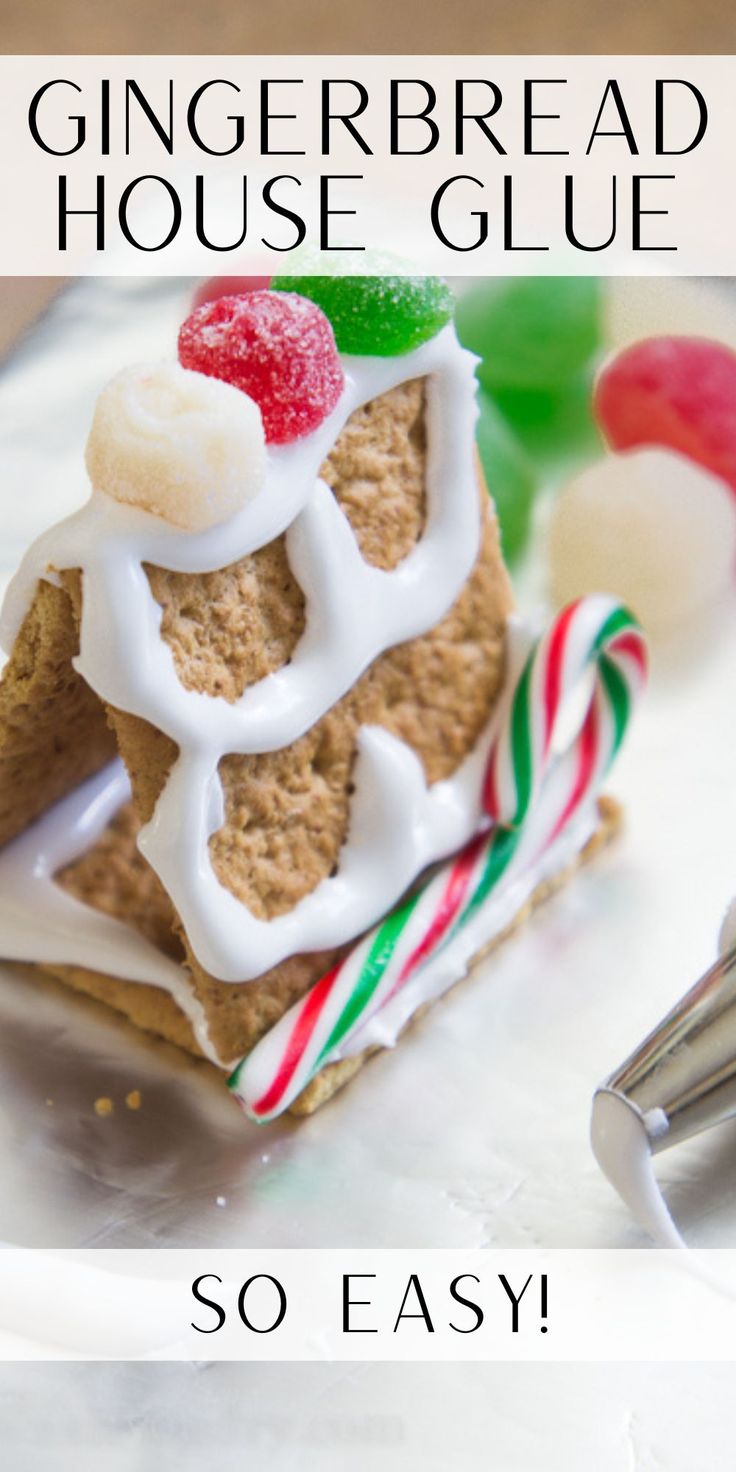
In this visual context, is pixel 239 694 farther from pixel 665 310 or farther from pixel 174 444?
pixel 665 310

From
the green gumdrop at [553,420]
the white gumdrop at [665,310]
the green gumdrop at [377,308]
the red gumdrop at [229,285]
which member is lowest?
the green gumdrop at [377,308]

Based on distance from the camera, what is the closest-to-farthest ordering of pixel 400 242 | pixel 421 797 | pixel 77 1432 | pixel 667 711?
pixel 77 1432, pixel 421 797, pixel 667 711, pixel 400 242

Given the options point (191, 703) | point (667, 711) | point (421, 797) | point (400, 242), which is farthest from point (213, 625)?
point (400, 242)

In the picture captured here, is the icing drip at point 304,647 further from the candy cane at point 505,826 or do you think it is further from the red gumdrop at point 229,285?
the red gumdrop at point 229,285

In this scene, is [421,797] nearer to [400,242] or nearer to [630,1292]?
[630,1292]
